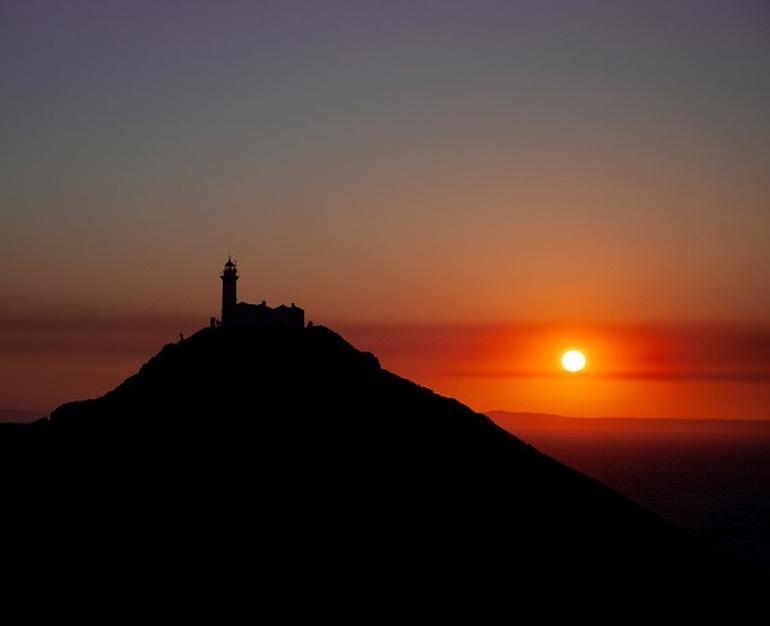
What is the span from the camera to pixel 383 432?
65062 millimetres

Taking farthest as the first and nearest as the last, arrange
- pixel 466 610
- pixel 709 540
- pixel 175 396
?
pixel 709 540, pixel 175 396, pixel 466 610

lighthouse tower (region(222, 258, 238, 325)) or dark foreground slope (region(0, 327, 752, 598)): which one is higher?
lighthouse tower (region(222, 258, 238, 325))

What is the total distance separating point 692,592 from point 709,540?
302ft

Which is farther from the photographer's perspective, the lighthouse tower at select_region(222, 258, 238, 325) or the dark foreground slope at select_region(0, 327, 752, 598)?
the lighthouse tower at select_region(222, 258, 238, 325)

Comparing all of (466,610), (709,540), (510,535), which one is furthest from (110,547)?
(709,540)

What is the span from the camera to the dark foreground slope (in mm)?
51625

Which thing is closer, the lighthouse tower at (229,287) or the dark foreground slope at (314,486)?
the dark foreground slope at (314,486)

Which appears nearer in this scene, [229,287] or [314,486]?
[314,486]

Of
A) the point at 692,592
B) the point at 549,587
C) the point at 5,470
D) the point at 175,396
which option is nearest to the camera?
the point at 549,587

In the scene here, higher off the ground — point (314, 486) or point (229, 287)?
point (229, 287)

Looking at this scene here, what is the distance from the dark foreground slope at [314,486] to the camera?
51.6 meters

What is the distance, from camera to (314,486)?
188ft

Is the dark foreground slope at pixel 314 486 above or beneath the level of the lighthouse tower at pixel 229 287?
beneath

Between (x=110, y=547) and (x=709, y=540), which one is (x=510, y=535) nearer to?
(x=110, y=547)
